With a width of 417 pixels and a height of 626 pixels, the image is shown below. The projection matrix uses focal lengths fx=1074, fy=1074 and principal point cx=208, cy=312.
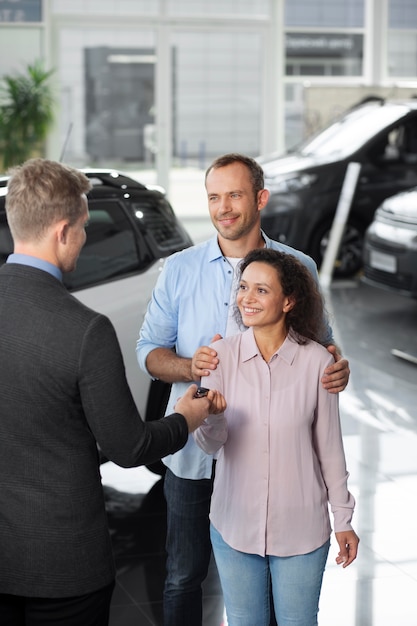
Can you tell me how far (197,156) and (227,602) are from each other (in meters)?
15.4

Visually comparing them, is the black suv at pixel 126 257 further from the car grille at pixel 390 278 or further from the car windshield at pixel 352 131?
the car windshield at pixel 352 131

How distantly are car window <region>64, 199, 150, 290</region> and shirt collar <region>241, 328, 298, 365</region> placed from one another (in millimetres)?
2177

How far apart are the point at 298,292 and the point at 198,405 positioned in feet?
1.36

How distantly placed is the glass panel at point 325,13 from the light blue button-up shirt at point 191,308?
1526cm

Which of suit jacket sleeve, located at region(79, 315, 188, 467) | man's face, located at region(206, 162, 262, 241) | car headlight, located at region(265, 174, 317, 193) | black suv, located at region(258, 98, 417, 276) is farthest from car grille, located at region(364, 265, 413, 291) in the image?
suit jacket sleeve, located at region(79, 315, 188, 467)

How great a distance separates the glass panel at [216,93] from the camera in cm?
1753

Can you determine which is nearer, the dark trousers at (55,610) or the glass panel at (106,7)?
the dark trousers at (55,610)

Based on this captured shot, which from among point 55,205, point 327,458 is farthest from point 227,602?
point 55,205

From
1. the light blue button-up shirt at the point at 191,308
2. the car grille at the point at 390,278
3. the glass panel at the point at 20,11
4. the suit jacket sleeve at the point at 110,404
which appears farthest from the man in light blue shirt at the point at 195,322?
the glass panel at the point at 20,11

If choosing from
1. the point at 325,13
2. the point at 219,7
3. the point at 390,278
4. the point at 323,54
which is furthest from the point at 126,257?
the point at 325,13

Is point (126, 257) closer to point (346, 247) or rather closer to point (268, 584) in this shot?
point (268, 584)

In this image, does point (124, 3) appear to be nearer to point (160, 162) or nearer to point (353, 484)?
point (160, 162)

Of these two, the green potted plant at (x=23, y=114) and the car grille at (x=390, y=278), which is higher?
the green potted plant at (x=23, y=114)

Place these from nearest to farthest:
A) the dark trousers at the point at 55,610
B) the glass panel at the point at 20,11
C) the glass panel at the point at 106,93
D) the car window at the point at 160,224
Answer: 1. the dark trousers at the point at 55,610
2. the car window at the point at 160,224
3. the glass panel at the point at 20,11
4. the glass panel at the point at 106,93
